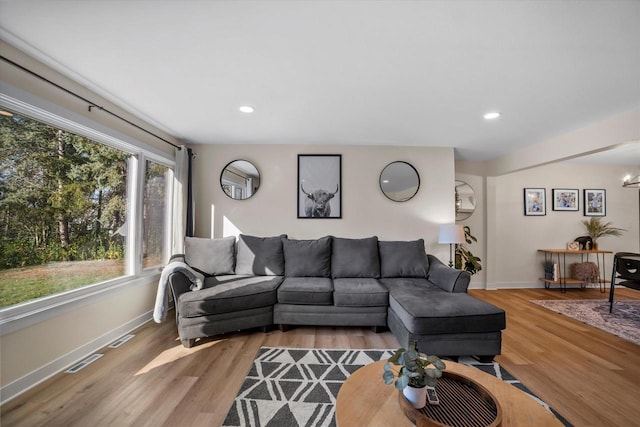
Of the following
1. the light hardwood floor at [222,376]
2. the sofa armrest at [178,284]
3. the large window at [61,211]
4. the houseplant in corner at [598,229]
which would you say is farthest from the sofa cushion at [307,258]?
the houseplant in corner at [598,229]

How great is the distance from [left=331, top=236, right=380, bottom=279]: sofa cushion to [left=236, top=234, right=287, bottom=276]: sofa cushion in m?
0.73

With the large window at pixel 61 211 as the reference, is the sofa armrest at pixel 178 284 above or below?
below

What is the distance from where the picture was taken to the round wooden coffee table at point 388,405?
1.21m

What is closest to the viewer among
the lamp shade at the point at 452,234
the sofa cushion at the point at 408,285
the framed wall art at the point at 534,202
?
the sofa cushion at the point at 408,285

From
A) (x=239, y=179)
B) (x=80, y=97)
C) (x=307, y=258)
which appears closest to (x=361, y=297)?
(x=307, y=258)

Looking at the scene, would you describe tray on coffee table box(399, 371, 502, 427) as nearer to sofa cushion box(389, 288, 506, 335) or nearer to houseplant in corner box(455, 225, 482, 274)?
sofa cushion box(389, 288, 506, 335)

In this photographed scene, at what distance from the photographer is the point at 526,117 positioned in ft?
9.77

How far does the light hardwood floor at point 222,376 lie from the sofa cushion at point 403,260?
0.89 m

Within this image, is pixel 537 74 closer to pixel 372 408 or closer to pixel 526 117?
pixel 526 117

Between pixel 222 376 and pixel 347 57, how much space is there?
2600 mm

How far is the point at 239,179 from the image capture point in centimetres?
421

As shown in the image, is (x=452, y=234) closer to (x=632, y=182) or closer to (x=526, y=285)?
(x=526, y=285)

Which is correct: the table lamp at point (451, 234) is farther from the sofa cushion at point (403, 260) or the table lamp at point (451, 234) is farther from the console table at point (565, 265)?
the console table at point (565, 265)

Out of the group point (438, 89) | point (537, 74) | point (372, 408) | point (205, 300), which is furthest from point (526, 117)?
point (205, 300)
